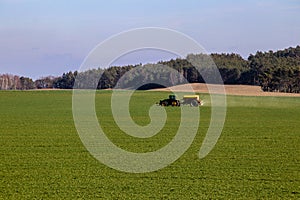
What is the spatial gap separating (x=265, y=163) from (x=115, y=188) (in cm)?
617

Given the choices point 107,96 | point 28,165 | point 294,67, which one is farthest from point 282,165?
point 294,67

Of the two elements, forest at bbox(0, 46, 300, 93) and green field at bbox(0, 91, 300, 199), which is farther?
forest at bbox(0, 46, 300, 93)

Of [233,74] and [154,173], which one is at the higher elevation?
[233,74]

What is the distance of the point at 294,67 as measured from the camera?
109m

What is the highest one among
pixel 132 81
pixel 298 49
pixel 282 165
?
pixel 298 49

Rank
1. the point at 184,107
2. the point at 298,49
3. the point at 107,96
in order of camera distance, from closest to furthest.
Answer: the point at 184,107 < the point at 107,96 < the point at 298,49

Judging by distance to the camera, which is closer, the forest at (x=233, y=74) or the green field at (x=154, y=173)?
the green field at (x=154, y=173)

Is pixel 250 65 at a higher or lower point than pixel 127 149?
higher

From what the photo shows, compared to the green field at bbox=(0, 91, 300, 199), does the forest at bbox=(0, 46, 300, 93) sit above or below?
above

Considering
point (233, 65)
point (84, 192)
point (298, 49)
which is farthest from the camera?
point (298, 49)

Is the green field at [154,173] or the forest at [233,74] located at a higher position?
the forest at [233,74]

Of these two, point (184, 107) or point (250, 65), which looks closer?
point (184, 107)

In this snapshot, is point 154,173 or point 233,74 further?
point 233,74

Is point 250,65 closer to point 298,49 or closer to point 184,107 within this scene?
point 298,49
